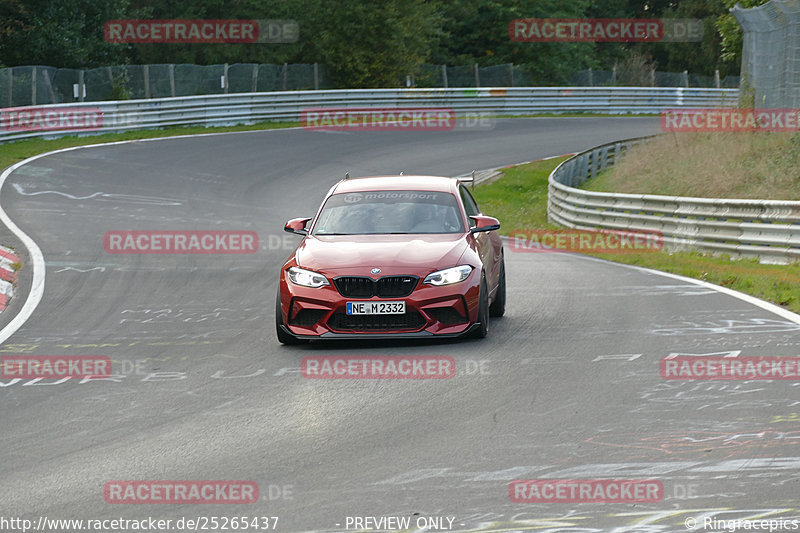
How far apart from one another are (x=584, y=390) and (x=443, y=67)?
4515 cm

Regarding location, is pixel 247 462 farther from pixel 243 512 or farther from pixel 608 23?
pixel 608 23

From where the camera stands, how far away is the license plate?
1020cm

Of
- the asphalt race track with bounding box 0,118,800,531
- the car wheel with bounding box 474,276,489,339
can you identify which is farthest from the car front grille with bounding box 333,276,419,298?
the car wheel with bounding box 474,276,489,339

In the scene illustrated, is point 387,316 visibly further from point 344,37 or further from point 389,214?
point 344,37

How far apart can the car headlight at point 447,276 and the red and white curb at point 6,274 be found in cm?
558

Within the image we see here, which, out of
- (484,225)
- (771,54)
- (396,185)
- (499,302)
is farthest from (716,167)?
(484,225)

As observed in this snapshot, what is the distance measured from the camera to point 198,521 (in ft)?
18.6

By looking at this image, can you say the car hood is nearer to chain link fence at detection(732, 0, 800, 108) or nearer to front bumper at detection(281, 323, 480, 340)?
front bumper at detection(281, 323, 480, 340)

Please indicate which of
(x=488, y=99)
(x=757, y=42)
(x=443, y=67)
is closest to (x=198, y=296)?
(x=757, y=42)

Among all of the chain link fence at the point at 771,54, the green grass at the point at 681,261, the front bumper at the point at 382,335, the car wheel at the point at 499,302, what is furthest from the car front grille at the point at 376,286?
the chain link fence at the point at 771,54

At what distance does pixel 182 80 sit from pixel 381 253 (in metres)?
34.3

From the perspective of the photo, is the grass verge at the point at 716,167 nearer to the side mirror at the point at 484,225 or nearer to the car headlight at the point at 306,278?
the side mirror at the point at 484,225

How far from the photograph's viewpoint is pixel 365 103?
44.8 meters

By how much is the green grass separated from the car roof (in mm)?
3895
